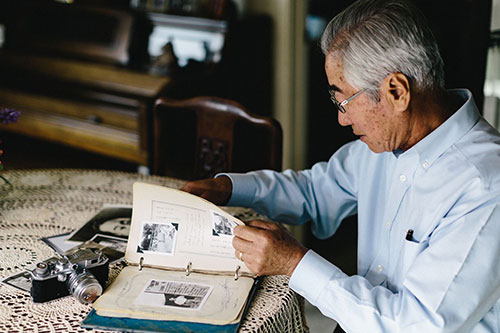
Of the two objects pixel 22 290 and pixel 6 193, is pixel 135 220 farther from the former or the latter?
pixel 6 193

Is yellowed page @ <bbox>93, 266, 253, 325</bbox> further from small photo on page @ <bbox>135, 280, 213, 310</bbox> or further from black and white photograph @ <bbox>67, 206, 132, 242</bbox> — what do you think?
black and white photograph @ <bbox>67, 206, 132, 242</bbox>

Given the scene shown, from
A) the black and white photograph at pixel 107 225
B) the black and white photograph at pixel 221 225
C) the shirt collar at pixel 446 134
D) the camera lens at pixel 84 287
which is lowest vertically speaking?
the black and white photograph at pixel 107 225

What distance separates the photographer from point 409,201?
4.14 feet

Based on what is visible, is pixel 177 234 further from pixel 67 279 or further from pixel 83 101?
pixel 83 101

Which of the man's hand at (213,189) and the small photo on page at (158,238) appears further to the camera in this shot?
the man's hand at (213,189)

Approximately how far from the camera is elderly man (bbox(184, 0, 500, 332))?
1031 millimetres

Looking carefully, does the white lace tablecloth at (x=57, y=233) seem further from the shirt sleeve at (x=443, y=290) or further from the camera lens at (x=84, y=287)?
the shirt sleeve at (x=443, y=290)

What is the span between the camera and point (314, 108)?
309 centimetres

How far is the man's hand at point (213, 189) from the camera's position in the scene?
147 centimetres

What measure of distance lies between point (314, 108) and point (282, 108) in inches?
6.7

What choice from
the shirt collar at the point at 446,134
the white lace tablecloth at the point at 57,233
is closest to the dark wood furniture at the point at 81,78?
the white lace tablecloth at the point at 57,233


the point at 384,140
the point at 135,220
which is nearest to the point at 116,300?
the point at 135,220

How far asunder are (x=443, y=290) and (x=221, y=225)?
0.46 meters

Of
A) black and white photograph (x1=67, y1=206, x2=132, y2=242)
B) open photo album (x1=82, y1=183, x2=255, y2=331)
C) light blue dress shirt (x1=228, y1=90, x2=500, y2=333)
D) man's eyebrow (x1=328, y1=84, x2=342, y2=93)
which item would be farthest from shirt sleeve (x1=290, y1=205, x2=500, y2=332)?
black and white photograph (x1=67, y1=206, x2=132, y2=242)
